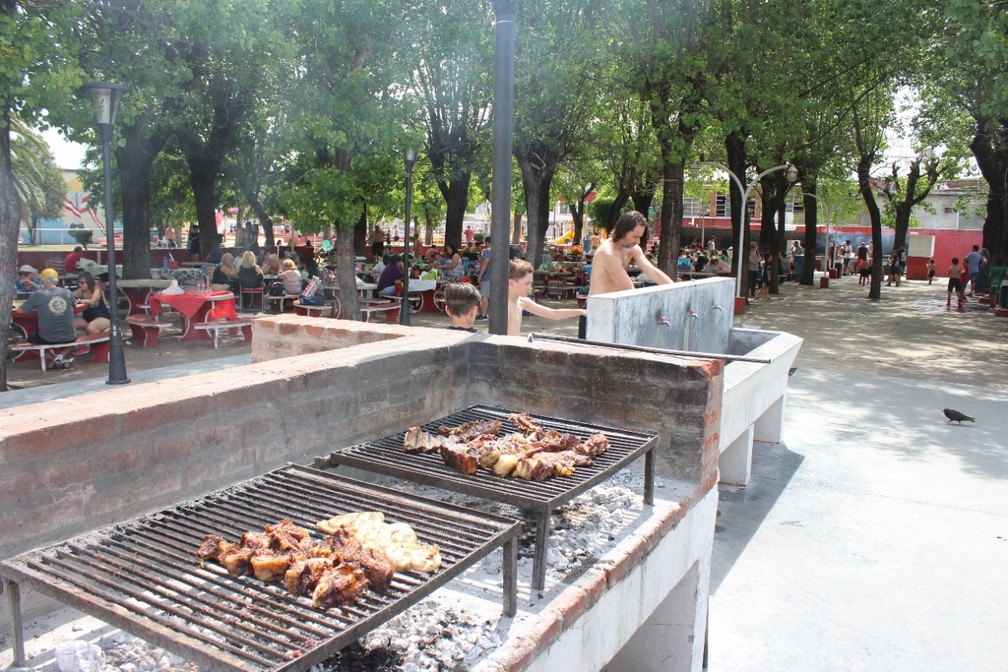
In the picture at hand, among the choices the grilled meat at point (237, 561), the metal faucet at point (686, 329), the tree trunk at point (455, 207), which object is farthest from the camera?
the tree trunk at point (455, 207)

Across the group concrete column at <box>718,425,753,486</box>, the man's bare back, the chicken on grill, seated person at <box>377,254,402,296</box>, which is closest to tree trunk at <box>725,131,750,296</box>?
seated person at <box>377,254,402,296</box>

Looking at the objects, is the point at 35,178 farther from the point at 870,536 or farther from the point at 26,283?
the point at 870,536

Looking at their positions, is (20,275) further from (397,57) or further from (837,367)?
(837,367)

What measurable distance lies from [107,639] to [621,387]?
Result: 2.71 meters

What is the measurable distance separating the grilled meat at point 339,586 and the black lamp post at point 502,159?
150 inches

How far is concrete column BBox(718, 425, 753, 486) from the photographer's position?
7.05 m

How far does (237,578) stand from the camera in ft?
8.40

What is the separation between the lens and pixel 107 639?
9.16ft

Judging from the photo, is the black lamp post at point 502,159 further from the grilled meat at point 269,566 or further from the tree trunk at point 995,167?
the tree trunk at point 995,167

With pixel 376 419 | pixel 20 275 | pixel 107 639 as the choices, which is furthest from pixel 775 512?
pixel 20 275

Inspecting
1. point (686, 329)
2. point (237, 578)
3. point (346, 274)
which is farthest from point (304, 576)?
point (346, 274)

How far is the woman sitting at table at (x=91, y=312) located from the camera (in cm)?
1152

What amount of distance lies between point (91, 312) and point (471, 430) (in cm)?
974

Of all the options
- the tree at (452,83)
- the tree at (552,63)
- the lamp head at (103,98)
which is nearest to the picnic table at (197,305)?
the lamp head at (103,98)
